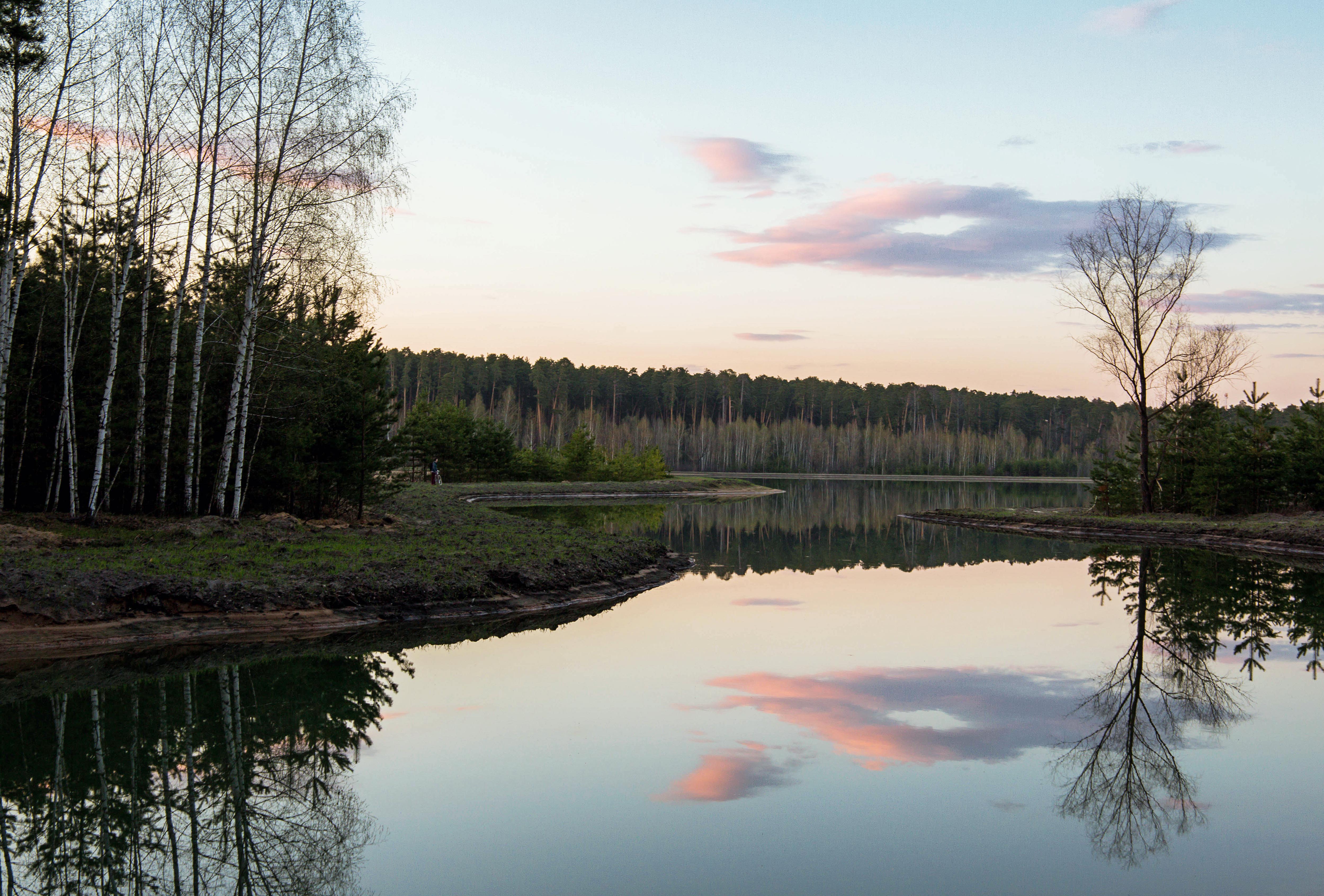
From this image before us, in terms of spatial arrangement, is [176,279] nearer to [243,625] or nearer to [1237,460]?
[243,625]

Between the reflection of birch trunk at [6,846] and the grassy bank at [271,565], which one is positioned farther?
the grassy bank at [271,565]

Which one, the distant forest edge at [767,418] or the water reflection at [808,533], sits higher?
the distant forest edge at [767,418]

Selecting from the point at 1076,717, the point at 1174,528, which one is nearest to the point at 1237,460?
the point at 1174,528

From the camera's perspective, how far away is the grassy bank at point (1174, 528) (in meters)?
30.7

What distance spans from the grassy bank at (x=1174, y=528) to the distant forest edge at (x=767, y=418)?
223 ft

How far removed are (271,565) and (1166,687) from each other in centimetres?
1420

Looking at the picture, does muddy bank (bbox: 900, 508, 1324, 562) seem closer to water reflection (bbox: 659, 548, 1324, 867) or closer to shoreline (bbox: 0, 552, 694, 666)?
water reflection (bbox: 659, 548, 1324, 867)

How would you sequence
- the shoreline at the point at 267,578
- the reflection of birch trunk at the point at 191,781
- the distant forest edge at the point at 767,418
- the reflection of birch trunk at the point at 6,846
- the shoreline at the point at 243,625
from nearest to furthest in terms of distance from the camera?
the reflection of birch trunk at the point at 6,846 → the reflection of birch trunk at the point at 191,781 → the shoreline at the point at 243,625 → the shoreline at the point at 267,578 → the distant forest edge at the point at 767,418

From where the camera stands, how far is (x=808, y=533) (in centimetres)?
3919

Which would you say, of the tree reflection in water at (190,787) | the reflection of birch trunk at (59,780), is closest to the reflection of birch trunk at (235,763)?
the tree reflection in water at (190,787)

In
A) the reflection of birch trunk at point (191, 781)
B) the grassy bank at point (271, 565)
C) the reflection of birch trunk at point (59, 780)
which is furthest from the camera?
the grassy bank at point (271, 565)

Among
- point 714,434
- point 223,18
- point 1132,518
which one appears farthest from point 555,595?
point 714,434

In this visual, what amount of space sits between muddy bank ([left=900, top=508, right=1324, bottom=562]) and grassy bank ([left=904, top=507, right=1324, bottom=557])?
3 cm

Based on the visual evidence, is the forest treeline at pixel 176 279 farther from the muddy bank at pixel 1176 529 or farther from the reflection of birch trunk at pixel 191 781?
the muddy bank at pixel 1176 529
